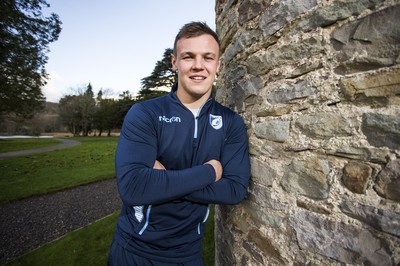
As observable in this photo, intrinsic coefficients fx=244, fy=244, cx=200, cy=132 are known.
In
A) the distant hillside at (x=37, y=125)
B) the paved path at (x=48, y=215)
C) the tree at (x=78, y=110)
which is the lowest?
the paved path at (x=48, y=215)

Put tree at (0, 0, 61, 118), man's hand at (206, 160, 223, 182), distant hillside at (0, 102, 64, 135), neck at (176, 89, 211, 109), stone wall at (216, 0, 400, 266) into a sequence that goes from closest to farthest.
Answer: stone wall at (216, 0, 400, 266) → man's hand at (206, 160, 223, 182) → neck at (176, 89, 211, 109) → tree at (0, 0, 61, 118) → distant hillside at (0, 102, 64, 135)

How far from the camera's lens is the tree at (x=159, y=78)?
3731 cm

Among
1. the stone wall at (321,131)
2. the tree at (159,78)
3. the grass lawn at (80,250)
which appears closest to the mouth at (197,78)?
the stone wall at (321,131)

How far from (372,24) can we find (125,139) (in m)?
1.65

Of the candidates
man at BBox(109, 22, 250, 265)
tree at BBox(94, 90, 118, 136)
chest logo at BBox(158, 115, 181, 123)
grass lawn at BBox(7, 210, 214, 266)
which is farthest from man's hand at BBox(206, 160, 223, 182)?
tree at BBox(94, 90, 118, 136)

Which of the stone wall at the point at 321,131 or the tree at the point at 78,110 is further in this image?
the tree at the point at 78,110

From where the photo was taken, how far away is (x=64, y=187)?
29.8 ft

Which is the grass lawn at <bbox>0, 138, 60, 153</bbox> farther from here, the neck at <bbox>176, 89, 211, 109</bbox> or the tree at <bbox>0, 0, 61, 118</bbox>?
the neck at <bbox>176, 89, 211, 109</bbox>

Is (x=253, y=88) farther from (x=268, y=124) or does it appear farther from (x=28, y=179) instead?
(x=28, y=179)

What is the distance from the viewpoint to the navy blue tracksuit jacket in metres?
1.70

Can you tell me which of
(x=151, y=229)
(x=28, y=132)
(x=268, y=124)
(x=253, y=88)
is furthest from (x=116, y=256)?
(x=28, y=132)

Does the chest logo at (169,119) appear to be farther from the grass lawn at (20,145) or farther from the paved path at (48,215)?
the grass lawn at (20,145)

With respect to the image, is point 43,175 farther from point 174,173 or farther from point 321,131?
point 321,131

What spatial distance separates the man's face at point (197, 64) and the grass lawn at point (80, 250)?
10.3 ft
